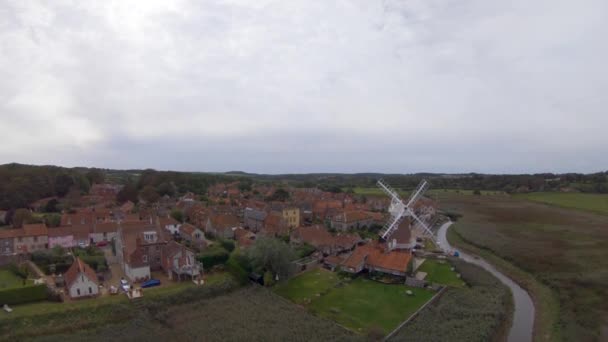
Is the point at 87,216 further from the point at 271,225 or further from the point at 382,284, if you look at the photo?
the point at 382,284

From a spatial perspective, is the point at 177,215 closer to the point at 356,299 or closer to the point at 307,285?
the point at 307,285

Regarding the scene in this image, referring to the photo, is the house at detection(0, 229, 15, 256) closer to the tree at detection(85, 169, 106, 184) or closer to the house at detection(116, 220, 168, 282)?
the house at detection(116, 220, 168, 282)

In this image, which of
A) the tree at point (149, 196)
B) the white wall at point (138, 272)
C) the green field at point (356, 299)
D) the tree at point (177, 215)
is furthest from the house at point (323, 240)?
the tree at point (149, 196)

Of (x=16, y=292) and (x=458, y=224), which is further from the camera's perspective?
(x=458, y=224)

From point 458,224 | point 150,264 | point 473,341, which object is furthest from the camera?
point 458,224

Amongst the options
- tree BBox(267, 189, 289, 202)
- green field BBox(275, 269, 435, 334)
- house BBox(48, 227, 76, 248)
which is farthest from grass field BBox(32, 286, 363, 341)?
tree BBox(267, 189, 289, 202)

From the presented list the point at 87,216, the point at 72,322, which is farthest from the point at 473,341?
the point at 87,216
